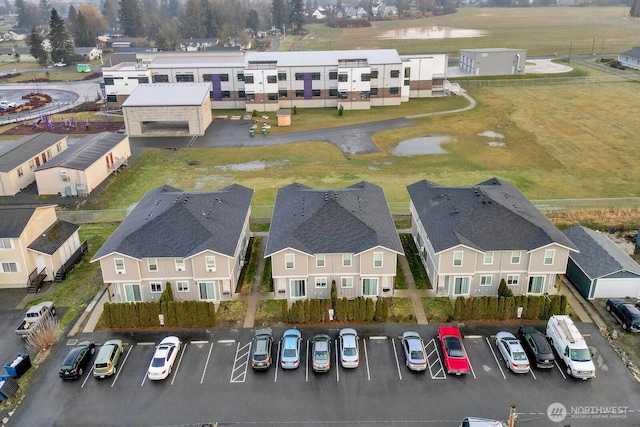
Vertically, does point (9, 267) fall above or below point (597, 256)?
below

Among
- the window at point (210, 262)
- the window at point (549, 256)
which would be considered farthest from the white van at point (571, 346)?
the window at point (210, 262)

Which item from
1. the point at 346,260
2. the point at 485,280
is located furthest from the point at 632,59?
the point at 346,260

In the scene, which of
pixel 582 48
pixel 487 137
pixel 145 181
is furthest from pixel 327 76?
pixel 582 48

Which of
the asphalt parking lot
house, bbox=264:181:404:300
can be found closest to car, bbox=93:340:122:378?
the asphalt parking lot

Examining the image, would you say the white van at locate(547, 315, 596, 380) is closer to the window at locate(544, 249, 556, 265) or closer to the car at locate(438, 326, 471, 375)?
the window at locate(544, 249, 556, 265)

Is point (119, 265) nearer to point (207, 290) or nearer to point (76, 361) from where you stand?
point (207, 290)

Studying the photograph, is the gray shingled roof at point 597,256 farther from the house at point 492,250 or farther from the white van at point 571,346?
the white van at point 571,346
